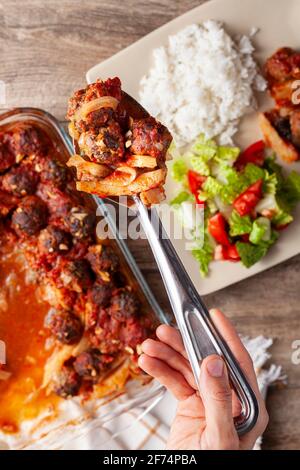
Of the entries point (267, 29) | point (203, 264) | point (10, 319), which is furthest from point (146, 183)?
point (267, 29)

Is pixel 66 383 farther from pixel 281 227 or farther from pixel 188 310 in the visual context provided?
pixel 281 227

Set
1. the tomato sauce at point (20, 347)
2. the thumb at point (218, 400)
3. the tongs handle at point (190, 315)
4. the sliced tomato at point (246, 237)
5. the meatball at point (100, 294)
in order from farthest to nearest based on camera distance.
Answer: the sliced tomato at point (246, 237)
the tomato sauce at point (20, 347)
the meatball at point (100, 294)
the tongs handle at point (190, 315)
the thumb at point (218, 400)

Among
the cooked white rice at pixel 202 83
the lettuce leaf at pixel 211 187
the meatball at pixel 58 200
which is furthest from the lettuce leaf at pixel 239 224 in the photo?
the meatball at pixel 58 200

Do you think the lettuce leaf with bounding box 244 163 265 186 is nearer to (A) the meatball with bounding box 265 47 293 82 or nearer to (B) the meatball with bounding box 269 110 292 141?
(B) the meatball with bounding box 269 110 292 141

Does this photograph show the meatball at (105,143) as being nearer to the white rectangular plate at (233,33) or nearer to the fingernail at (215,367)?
the fingernail at (215,367)

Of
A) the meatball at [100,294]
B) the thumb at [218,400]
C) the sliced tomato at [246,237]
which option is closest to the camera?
the thumb at [218,400]

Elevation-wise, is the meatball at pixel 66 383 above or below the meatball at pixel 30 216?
below

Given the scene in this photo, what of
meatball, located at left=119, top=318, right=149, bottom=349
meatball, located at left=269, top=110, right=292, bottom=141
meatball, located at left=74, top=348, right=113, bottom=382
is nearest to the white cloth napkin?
meatball, located at left=74, top=348, right=113, bottom=382

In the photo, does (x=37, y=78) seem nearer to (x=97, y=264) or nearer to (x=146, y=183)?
(x=97, y=264)
